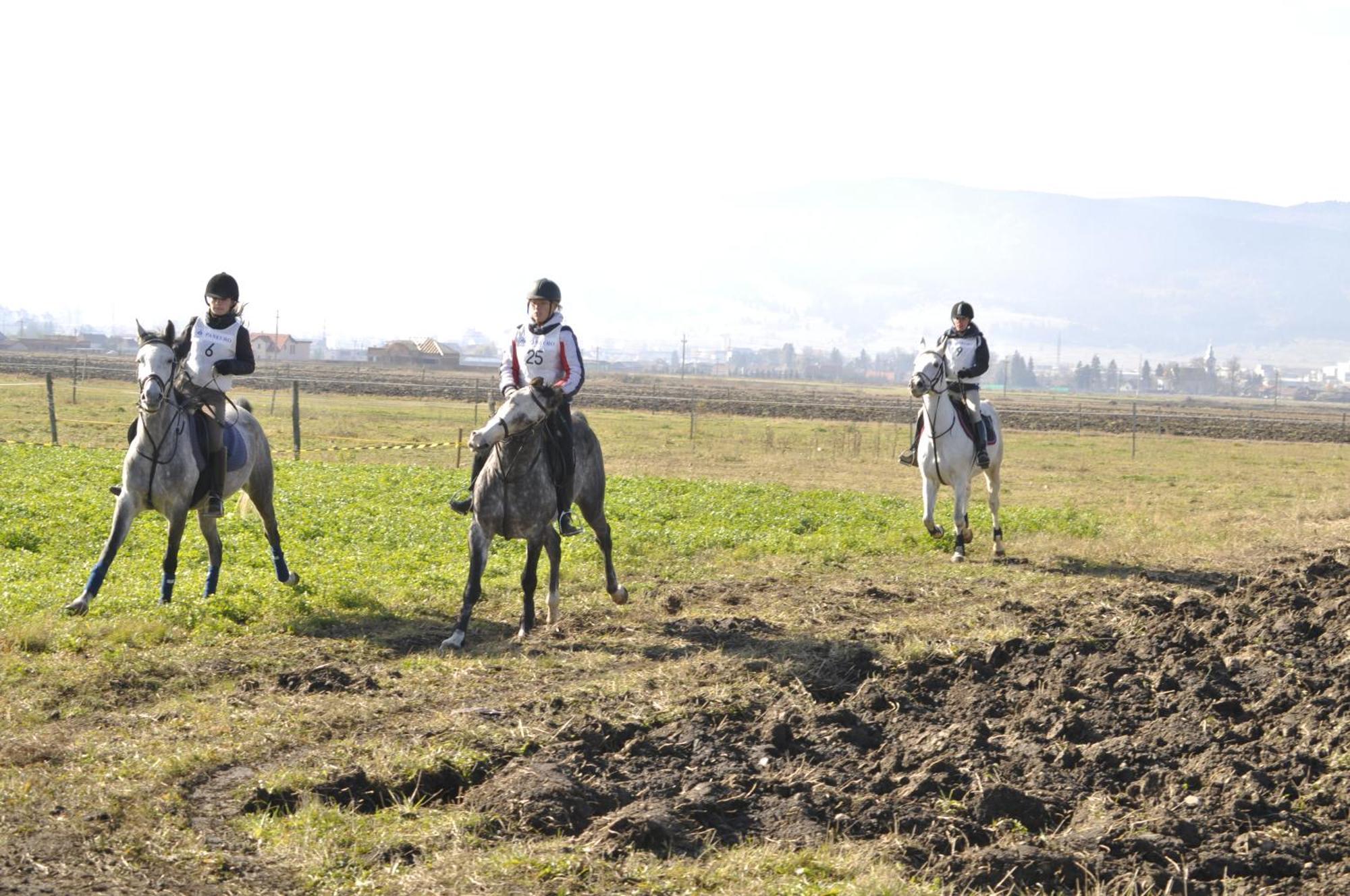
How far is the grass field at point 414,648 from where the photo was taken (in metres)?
5.84

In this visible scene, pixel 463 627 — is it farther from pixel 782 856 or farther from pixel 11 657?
pixel 782 856

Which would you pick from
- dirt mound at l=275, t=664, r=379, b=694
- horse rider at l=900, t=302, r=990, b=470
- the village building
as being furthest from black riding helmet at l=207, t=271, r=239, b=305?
the village building

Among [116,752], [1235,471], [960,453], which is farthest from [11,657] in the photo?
[1235,471]

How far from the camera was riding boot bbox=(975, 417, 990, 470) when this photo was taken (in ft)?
55.3

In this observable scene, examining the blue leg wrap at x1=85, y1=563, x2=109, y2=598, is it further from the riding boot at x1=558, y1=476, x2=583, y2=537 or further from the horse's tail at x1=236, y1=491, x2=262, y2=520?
the riding boot at x1=558, y1=476, x2=583, y2=537

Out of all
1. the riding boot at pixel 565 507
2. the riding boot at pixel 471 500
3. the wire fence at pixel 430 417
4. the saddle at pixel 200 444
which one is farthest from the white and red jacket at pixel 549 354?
the wire fence at pixel 430 417

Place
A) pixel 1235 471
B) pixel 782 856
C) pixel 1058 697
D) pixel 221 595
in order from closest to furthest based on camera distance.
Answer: pixel 782 856 < pixel 1058 697 < pixel 221 595 < pixel 1235 471

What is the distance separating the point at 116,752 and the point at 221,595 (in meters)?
4.46

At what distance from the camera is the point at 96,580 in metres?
10.7

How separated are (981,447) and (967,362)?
1221 mm

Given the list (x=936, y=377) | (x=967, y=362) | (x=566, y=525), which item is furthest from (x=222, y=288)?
(x=967, y=362)

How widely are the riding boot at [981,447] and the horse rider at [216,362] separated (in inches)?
370

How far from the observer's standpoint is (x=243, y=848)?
19.5 ft

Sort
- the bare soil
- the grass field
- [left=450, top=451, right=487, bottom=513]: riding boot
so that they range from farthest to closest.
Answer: [left=450, top=451, right=487, bottom=513]: riding boot < the bare soil < the grass field
